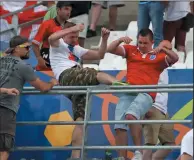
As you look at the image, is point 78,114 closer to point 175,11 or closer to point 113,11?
point 175,11

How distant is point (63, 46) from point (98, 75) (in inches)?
21.9

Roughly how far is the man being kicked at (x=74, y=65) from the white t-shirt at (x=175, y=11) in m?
1.88

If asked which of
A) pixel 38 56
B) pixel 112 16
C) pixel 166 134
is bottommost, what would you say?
pixel 166 134

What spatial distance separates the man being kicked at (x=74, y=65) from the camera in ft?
26.9

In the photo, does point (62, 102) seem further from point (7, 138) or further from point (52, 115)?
point (7, 138)

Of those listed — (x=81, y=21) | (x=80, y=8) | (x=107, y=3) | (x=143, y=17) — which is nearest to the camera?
(x=143, y=17)

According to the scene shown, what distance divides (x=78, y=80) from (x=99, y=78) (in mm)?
230

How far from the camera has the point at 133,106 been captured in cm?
795

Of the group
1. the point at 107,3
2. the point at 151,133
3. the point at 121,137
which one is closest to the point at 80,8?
the point at 107,3

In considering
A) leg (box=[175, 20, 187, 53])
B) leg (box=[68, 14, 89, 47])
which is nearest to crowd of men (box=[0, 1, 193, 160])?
leg (box=[68, 14, 89, 47])

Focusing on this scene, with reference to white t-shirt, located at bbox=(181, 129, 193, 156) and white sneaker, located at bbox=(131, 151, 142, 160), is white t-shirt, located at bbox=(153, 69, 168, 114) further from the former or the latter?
white t-shirt, located at bbox=(181, 129, 193, 156)

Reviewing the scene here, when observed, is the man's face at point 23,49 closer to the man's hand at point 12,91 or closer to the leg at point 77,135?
the man's hand at point 12,91

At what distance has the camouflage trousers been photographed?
8.20m

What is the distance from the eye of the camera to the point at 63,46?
8.47m
